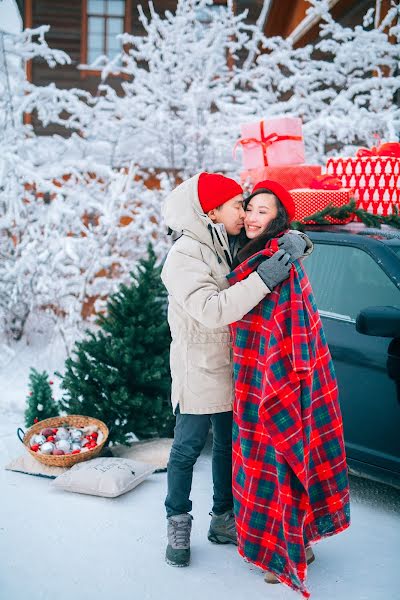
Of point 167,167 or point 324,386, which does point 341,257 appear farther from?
point 167,167

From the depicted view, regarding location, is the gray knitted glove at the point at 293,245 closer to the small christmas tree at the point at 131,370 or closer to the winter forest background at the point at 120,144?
the small christmas tree at the point at 131,370

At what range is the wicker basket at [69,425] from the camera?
11.6ft

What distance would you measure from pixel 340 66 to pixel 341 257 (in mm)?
5708

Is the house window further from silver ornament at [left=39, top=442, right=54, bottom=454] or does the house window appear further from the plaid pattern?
the plaid pattern

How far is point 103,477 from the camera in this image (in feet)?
10.9

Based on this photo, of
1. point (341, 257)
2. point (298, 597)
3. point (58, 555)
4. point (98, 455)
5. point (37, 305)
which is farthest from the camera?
point (37, 305)

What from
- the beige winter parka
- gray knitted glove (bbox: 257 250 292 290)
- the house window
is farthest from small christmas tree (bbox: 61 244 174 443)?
the house window

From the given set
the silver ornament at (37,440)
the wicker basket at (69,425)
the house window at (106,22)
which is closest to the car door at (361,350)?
the wicker basket at (69,425)

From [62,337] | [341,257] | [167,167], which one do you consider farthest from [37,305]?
[341,257]

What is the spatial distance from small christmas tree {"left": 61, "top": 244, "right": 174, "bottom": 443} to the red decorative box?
1.46 m

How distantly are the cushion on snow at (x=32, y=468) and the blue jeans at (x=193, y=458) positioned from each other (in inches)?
45.3

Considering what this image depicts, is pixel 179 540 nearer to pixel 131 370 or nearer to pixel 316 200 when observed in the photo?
pixel 131 370

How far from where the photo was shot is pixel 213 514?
2.87m

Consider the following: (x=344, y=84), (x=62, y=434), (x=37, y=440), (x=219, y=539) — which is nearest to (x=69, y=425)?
(x=62, y=434)
